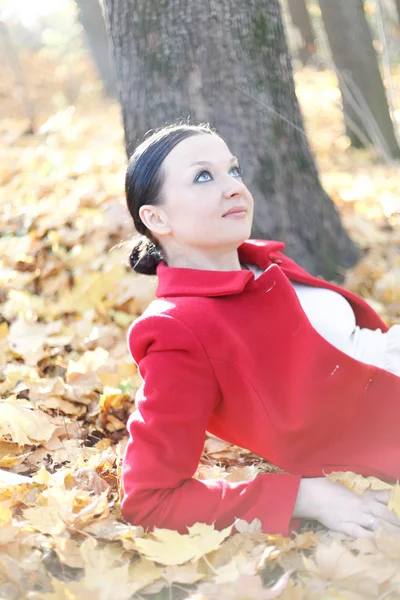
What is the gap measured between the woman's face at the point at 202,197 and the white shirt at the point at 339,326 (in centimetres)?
33

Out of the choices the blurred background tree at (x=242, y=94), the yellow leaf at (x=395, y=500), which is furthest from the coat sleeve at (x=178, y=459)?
the blurred background tree at (x=242, y=94)

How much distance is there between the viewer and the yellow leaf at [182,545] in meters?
1.61

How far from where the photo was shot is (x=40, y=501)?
1884 mm

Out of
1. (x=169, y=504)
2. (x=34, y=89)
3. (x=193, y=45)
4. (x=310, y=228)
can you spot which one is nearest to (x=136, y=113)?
(x=193, y=45)

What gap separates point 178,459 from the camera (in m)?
1.70

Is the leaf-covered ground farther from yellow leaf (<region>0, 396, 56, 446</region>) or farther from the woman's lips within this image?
the woman's lips

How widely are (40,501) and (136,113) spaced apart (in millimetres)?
1817

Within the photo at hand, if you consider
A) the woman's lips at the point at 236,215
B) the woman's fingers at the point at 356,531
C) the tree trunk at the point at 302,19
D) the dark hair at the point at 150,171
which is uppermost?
the tree trunk at the point at 302,19

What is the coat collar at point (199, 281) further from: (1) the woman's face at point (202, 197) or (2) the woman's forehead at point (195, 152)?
(2) the woman's forehead at point (195, 152)

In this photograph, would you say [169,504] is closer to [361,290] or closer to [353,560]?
[353,560]

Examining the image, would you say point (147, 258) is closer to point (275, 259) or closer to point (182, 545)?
point (275, 259)

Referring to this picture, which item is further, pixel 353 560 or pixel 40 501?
pixel 40 501

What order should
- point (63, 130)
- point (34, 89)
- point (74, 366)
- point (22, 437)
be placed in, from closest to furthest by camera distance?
point (22, 437), point (74, 366), point (63, 130), point (34, 89)

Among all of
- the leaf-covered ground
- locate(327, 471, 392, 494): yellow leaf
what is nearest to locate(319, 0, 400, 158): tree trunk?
the leaf-covered ground
